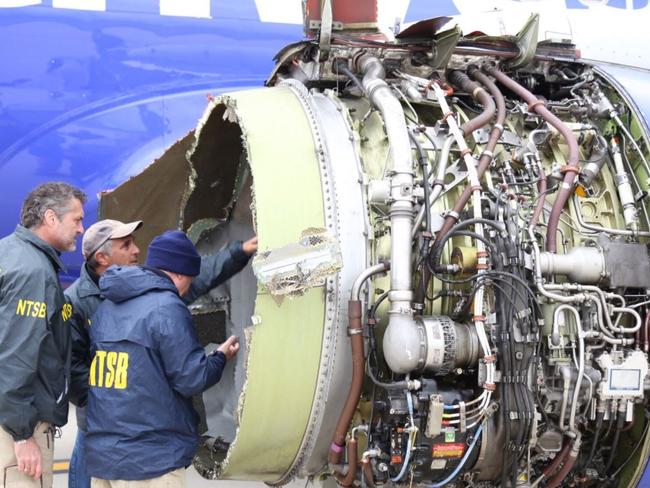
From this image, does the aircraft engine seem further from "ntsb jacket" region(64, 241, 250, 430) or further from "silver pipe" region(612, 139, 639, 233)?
"ntsb jacket" region(64, 241, 250, 430)

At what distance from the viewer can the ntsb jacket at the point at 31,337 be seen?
128 inches

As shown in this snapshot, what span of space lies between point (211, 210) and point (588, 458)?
241 centimetres

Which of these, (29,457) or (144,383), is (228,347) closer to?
(144,383)

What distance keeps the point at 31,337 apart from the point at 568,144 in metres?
2.46

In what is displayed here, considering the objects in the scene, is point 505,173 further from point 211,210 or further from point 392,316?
point 211,210

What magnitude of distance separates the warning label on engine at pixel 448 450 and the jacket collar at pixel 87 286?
1.76 meters

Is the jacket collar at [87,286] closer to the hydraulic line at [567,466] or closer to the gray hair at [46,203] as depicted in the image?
the gray hair at [46,203]

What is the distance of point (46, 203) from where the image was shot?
3.66 meters

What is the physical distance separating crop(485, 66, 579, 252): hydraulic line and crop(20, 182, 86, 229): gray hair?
6.90 feet

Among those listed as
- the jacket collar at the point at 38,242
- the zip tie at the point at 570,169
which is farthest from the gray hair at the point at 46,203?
the zip tie at the point at 570,169

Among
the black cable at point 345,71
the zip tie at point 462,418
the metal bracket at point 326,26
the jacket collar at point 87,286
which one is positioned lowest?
the zip tie at point 462,418

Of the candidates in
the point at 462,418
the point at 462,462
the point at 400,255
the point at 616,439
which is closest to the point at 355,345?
the point at 400,255

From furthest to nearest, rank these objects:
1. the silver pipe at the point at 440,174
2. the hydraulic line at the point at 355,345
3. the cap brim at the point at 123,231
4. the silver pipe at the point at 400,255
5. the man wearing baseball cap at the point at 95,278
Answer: the cap brim at the point at 123,231
the man wearing baseball cap at the point at 95,278
the silver pipe at the point at 440,174
the hydraulic line at the point at 355,345
the silver pipe at the point at 400,255

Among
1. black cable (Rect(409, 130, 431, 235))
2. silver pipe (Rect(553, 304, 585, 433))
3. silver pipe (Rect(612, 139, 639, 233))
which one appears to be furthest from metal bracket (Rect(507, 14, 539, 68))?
silver pipe (Rect(553, 304, 585, 433))
